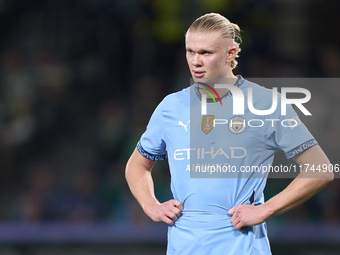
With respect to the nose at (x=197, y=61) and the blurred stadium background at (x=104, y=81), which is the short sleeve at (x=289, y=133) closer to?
the nose at (x=197, y=61)

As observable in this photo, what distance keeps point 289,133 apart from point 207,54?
575 mm

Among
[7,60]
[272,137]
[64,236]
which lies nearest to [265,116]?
[272,137]

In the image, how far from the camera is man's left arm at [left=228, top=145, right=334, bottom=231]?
2.63 metres

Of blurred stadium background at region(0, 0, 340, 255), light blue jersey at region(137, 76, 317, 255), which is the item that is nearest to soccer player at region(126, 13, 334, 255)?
light blue jersey at region(137, 76, 317, 255)

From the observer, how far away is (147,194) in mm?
3057

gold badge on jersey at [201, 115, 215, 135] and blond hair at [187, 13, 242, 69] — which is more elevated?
blond hair at [187, 13, 242, 69]

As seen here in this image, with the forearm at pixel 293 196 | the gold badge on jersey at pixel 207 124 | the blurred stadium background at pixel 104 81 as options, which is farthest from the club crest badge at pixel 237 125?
the blurred stadium background at pixel 104 81

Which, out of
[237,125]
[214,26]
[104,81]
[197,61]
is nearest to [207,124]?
[237,125]

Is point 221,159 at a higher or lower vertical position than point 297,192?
A: higher

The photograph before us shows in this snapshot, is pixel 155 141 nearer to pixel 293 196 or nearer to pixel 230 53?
pixel 230 53

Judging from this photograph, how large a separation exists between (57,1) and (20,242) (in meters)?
4.18

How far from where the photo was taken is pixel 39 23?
827 centimetres

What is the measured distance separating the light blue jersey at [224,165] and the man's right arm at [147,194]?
6cm

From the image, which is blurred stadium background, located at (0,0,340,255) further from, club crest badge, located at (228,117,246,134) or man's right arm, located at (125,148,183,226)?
club crest badge, located at (228,117,246,134)
